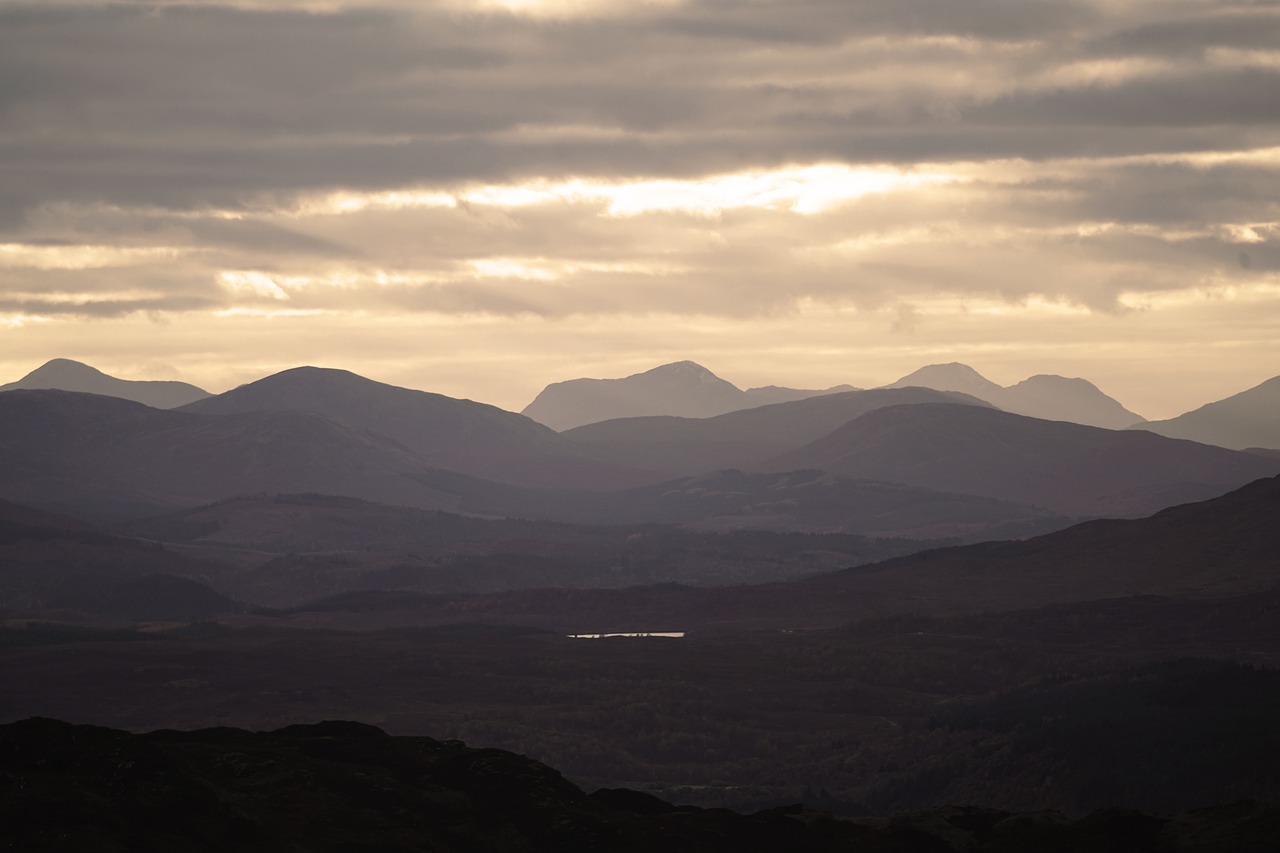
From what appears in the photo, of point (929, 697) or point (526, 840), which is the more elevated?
point (526, 840)

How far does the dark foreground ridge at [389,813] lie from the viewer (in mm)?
61219

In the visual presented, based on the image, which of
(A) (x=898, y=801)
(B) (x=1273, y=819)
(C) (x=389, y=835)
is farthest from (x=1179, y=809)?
(C) (x=389, y=835)

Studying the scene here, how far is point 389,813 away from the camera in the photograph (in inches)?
2717

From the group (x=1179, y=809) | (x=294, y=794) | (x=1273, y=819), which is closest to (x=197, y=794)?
(x=294, y=794)

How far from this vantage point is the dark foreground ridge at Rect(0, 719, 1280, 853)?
61.2m

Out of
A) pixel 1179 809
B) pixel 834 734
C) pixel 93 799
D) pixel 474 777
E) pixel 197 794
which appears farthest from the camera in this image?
pixel 834 734

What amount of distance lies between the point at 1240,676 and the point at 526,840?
113m

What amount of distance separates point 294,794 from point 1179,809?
256ft

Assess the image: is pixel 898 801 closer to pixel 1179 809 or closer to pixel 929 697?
pixel 1179 809

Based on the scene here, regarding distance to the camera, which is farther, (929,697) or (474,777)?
(929,697)

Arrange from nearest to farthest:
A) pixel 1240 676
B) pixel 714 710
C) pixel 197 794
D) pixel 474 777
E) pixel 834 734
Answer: pixel 197 794, pixel 474 777, pixel 1240 676, pixel 834 734, pixel 714 710

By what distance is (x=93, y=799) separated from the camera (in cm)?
6094

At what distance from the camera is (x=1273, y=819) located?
67.2 meters

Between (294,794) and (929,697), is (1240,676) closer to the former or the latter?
(929,697)
